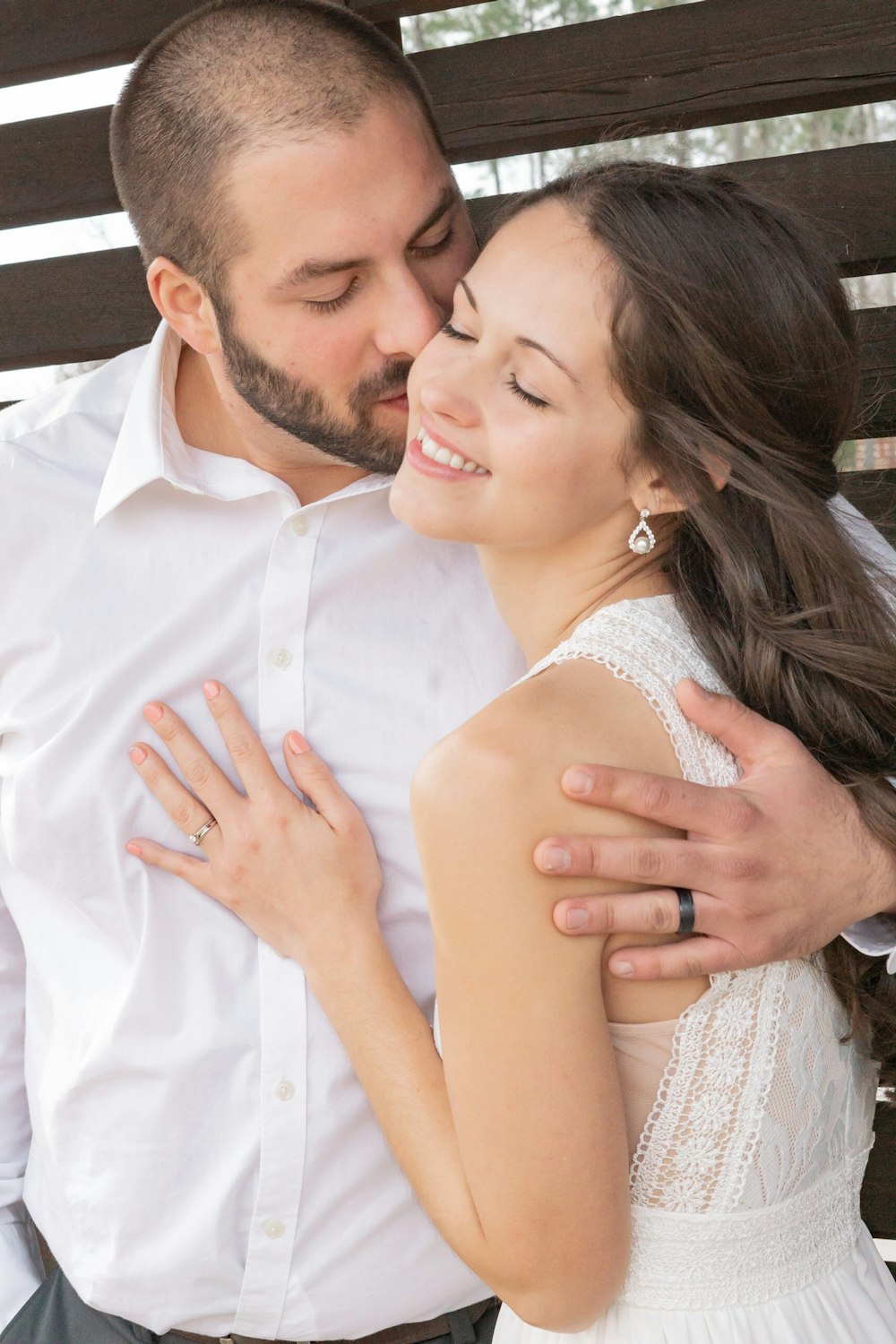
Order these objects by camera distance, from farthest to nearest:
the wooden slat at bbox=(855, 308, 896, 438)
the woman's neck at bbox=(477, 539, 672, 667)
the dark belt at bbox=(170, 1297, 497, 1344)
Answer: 1. the wooden slat at bbox=(855, 308, 896, 438)
2. the dark belt at bbox=(170, 1297, 497, 1344)
3. the woman's neck at bbox=(477, 539, 672, 667)

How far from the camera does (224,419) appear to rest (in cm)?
178

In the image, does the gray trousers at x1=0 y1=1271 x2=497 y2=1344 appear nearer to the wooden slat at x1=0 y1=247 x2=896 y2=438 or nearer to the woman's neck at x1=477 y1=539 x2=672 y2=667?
the woman's neck at x1=477 y1=539 x2=672 y2=667

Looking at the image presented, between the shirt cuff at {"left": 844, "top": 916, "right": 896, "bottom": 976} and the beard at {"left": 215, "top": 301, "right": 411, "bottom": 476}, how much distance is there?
816 millimetres

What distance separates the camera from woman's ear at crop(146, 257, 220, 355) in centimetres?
176

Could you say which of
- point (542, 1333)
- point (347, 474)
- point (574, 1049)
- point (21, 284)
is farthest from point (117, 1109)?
point (21, 284)


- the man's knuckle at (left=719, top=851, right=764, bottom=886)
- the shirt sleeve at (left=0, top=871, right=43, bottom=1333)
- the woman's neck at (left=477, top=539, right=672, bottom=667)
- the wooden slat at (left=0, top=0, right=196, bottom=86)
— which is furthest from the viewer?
the wooden slat at (left=0, top=0, right=196, bottom=86)

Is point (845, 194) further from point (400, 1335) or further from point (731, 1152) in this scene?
point (400, 1335)

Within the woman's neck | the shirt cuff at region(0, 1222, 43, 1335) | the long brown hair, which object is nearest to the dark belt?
the shirt cuff at region(0, 1222, 43, 1335)

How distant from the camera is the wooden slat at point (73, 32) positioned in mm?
2123

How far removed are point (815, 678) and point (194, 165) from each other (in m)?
1.09

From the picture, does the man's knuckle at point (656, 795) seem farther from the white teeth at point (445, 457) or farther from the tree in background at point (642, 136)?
the tree in background at point (642, 136)

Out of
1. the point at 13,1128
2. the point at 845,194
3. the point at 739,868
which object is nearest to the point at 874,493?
the point at 845,194

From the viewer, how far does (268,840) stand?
4.91ft

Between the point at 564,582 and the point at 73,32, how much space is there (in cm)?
143
